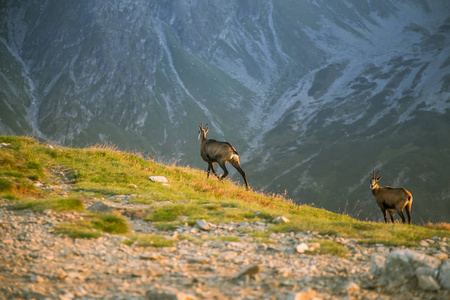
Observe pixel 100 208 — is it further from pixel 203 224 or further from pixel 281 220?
pixel 281 220

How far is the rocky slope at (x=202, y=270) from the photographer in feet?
19.9

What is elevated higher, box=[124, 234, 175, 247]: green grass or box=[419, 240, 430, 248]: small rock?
box=[419, 240, 430, 248]: small rock

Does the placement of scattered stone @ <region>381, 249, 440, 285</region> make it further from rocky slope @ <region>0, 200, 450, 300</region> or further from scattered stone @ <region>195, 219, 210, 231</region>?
scattered stone @ <region>195, 219, 210, 231</region>

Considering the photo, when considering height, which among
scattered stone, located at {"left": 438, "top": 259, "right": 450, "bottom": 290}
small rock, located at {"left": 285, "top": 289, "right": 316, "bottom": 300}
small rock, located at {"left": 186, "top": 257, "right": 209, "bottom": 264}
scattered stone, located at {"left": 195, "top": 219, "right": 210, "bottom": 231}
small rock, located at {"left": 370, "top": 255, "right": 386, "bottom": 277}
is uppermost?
scattered stone, located at {"left": 438, "top": 259, "right": 450, "bottom": 290}

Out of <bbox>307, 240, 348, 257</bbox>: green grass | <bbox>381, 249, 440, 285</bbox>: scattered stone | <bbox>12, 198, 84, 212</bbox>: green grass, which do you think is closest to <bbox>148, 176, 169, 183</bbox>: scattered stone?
<bbox>12, 198, 84, 212</bbox>: green grass

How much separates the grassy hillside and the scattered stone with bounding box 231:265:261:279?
10.2ft

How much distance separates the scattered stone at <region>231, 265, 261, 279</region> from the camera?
260 inches

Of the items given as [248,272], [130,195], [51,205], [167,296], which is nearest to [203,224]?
[248,272]

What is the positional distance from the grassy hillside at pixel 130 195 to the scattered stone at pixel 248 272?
3.11 meters

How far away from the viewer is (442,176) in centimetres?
17200

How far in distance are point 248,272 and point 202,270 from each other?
95 cm

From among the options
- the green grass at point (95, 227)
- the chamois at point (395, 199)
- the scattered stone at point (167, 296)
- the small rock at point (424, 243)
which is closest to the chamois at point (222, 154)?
the chamois at point (395, 199)

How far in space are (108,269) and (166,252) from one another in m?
1.51

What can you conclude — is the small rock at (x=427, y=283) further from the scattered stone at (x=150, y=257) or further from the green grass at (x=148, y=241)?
the green grass at (x=148, y=241)
